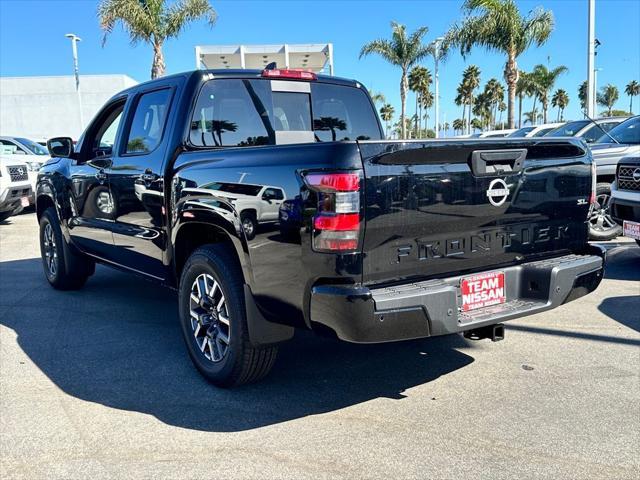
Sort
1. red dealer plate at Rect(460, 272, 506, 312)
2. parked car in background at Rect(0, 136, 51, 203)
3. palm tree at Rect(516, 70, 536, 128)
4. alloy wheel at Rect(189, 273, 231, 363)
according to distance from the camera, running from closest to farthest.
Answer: red dealer plate at Rect(460, 272, 506, 312) < alloy wheel at Rect(189, 273, 231, 363) < parked car in background at Rect(0, 136, 51, 203) < palm tree at Rect(516, 70, 536, 128)

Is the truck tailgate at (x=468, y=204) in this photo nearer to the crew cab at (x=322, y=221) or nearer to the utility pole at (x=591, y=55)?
the crew cab at (x=322, y=221)

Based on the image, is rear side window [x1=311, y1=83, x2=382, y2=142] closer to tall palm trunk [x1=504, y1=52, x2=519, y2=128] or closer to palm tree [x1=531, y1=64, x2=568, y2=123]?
tall palm trunk [x1=504, y1=52, x2=519, y2=128]

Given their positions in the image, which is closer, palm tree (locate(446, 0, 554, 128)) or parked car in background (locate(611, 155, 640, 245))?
parked car in background (locate(611, 155, 640, 245))

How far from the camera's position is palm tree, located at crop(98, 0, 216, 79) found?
18359 mm

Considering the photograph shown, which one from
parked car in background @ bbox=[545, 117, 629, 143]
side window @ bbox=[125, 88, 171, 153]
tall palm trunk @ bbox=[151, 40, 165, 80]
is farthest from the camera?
tall palm trunk @ bbox=[151, 40, 165, 80]

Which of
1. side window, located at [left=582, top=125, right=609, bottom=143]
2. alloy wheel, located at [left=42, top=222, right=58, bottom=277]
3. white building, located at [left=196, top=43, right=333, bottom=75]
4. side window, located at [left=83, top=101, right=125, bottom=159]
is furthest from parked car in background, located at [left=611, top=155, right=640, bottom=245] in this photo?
white building, located at [left=196, top=43, right=333, bottom=75]

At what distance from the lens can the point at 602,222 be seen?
8.21 metres

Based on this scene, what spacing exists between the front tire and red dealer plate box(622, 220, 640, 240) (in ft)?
15.1

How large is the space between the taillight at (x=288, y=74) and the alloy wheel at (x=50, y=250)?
328 centimetres

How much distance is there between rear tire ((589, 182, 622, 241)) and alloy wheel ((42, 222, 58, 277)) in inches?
Result: 270

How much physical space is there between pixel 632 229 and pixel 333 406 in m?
4.49

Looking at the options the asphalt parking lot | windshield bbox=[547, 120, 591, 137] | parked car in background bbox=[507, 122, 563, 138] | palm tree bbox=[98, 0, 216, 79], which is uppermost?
palm tree bbox=[98, 0, 216, 79]

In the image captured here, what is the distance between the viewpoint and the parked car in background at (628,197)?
6.26 metres

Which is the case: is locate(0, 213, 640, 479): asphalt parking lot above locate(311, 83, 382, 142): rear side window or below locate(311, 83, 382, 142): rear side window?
below
